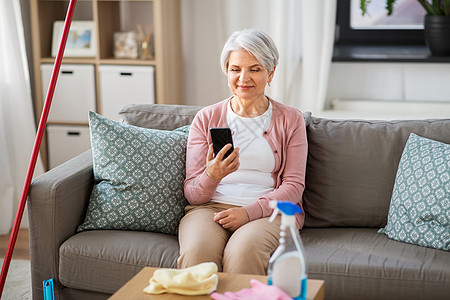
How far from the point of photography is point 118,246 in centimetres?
221

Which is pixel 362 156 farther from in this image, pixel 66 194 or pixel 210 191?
pixel 66 194

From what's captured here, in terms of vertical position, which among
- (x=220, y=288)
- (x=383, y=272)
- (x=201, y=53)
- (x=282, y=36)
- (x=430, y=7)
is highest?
(x=430, y=7)

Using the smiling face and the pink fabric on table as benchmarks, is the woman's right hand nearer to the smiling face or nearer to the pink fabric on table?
the smiling face

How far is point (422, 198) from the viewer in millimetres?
2215

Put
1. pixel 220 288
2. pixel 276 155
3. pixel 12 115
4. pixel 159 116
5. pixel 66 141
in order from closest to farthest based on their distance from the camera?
pixel 220 288, pixel 276 155, pixel 159 116, pixel 12 115, pixel 66 141

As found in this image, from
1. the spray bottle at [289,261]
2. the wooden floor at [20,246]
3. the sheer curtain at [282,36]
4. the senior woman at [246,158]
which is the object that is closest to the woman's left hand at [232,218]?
the senior woman at [246,158]

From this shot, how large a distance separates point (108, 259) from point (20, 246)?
A: 1.23 m

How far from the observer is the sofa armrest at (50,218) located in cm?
222

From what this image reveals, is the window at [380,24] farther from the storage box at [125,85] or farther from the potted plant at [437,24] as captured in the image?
the storage box at [125,85]

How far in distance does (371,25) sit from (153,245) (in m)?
2.34

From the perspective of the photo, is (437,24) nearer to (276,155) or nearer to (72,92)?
(276,155)

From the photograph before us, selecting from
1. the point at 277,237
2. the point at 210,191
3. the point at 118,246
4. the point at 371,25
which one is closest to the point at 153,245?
the point at 118,246

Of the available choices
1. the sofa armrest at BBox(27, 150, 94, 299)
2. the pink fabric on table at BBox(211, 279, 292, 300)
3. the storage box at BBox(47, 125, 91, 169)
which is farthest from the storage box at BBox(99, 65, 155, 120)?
the pink fabric on table at BBox(211, 279, 292, 300)

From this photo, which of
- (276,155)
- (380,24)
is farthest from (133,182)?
(380,24)
